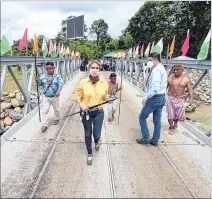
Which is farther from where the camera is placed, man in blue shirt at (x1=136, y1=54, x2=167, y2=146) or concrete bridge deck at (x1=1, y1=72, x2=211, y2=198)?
man in blue shirt at (x1=136, y1=54, x2=167, y2=146)

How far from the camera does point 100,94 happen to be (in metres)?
3.22

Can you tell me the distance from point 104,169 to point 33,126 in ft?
7.08

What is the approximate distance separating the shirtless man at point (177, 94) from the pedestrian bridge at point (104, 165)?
1.23 feet

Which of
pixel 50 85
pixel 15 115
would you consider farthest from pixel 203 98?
pixel 50 85

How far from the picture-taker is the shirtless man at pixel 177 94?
4337 mm

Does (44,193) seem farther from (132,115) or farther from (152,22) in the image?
(152,22)

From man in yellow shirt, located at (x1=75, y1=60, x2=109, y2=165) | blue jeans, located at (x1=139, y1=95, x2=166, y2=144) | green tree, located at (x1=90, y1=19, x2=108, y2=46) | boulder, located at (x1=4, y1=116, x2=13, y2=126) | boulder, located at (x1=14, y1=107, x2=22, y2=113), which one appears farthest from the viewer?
green tree, located at (x1=90, y1=19, x2=108, y2=46)

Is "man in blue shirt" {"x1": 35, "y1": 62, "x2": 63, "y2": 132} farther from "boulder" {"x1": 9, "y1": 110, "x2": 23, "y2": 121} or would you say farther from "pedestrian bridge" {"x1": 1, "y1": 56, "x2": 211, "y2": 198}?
"boulder" {"x1": 9, "y1": 110, "x2": 23, "y2": 121}

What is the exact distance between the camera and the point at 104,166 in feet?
10.8

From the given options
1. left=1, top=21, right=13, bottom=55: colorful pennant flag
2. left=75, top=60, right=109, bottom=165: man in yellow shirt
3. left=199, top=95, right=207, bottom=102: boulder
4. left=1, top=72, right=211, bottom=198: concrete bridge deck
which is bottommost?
left=199, top=95, right=207, bottom=102: boulder

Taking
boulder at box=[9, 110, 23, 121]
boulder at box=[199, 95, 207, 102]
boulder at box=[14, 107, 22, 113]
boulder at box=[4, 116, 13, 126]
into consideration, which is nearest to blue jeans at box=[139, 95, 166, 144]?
boulder at box=[9, 110, 23, 121]

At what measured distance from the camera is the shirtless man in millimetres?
4337

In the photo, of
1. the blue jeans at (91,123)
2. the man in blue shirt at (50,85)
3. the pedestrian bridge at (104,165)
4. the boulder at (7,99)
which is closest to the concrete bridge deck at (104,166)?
the pedestrian bridge at (104,165)

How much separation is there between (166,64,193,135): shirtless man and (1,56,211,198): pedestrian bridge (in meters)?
0.38
